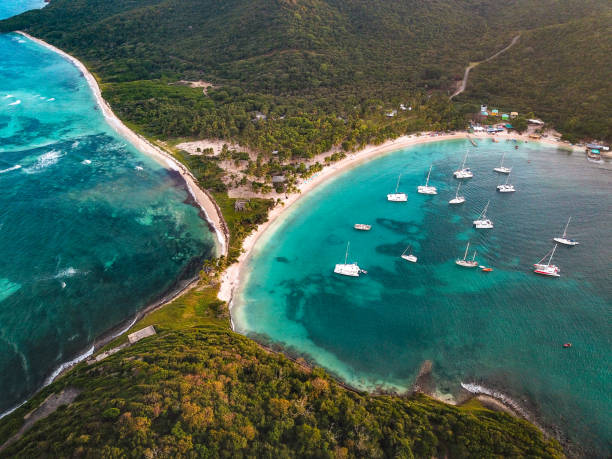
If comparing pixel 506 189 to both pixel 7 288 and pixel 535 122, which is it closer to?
pixel 535 122

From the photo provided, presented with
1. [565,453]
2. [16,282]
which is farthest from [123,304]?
[565,453]

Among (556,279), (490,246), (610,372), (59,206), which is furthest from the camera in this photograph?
(59,206)

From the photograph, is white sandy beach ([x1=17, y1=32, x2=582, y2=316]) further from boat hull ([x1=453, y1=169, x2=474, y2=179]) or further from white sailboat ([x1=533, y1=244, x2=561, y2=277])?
white sailboat ([x1=533, y1=244, x2=561, y2=277])

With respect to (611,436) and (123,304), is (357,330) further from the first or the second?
(123,304)

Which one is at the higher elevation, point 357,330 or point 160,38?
point 160,38

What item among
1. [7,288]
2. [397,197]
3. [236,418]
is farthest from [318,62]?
[236,418]

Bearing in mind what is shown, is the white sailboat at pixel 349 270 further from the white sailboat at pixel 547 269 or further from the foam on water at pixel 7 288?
the foam on water at pixel 7 288
